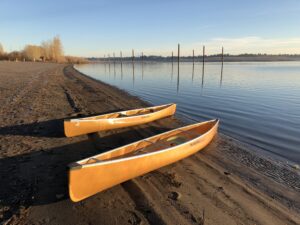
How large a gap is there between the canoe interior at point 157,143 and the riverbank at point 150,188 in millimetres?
674

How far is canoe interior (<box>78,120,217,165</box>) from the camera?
5.23 metres

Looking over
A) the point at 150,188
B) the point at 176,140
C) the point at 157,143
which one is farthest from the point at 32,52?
the point at 150,188

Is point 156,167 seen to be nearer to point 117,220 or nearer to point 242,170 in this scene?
point 117,220

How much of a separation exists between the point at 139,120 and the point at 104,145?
7.93 ft

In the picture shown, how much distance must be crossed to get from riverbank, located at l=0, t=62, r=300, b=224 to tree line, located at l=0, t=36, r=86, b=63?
81156 mm

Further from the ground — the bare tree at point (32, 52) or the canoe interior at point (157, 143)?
the bare tree at point (32, 52)

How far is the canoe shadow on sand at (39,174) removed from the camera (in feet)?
13.7

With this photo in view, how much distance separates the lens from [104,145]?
7.06 m

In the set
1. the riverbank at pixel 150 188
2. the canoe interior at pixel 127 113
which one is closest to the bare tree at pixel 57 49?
the canoe interior at pixel 127 113

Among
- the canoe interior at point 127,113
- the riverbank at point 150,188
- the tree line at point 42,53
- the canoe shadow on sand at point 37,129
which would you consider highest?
the tree line at point 42,53

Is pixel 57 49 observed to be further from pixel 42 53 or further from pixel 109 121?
pixel 109 121

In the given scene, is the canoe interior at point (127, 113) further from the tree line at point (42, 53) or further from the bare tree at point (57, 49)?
the bare tree at point (57, 49)

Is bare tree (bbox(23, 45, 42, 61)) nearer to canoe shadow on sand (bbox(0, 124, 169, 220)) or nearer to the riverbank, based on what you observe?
the riverbank

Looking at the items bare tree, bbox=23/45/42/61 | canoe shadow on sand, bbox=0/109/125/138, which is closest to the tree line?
bare tree, bbox=23/45/42/61
